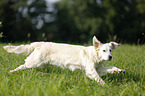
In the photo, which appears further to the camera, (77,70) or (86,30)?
(86,30)

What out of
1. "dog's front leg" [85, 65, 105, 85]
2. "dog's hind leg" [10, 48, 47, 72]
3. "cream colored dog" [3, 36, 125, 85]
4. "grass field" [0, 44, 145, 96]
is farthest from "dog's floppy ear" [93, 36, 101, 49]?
"dog's hind leg" [10, 48, 47, 72]

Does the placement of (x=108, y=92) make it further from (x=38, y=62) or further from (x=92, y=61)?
(x=38, y=62)

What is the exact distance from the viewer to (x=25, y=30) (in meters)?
24.2

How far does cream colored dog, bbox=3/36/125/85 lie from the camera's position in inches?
179

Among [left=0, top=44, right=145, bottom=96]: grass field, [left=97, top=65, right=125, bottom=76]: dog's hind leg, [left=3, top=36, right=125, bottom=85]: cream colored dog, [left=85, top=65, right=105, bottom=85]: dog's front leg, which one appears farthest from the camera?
[left=97, top=65, right=125, bottom=76]: dog's hind leg

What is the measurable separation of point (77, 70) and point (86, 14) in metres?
22.7

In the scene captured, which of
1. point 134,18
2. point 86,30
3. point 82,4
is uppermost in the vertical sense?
point 82,4

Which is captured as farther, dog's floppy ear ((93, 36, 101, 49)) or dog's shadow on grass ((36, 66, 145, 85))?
dog's shadow on grass ((36, 66, 145, 85))

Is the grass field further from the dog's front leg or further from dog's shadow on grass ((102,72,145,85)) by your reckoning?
the dog's front leg

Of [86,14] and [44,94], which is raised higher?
[86,14]

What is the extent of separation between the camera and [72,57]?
4.73m

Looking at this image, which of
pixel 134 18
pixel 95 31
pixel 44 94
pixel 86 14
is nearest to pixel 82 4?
pixel 86 14

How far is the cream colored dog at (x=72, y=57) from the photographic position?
4.55m

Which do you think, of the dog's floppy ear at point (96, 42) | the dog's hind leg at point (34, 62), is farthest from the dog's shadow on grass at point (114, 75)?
the dog's floppy ear at point (96, 42)
